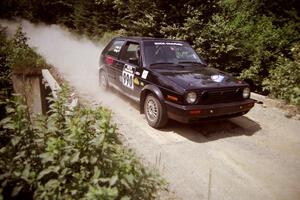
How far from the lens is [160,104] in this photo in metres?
5.69

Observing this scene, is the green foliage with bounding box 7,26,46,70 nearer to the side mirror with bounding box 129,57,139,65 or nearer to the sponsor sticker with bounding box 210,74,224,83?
the side mirror with bounding box 129,57,139,65

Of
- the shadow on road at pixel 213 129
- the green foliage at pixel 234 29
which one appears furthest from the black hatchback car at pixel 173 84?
the green foliage at pixel 234 29

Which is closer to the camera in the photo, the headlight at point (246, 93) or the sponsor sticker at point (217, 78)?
the sponsor sticker at point (217, 78)

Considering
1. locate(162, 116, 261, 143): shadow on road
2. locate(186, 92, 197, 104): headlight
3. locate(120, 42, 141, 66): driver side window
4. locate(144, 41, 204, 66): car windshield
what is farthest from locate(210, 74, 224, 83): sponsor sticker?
locate(120, 42, 141, 66): driver side window

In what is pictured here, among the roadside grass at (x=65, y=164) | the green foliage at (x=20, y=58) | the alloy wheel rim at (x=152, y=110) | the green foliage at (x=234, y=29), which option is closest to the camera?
the roadside grass at (x=65, y=164)

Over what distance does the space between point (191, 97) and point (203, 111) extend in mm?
327

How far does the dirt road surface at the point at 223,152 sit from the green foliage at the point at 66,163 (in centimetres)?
136

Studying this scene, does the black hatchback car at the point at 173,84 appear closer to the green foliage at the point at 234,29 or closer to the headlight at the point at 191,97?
the headlight at the point at 191,97

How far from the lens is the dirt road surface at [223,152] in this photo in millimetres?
4164

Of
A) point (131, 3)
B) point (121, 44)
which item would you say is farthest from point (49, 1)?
point (121, 44)

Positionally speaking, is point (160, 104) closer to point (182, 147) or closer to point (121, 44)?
point (182, 147)

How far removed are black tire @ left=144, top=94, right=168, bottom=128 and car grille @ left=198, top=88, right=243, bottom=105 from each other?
787 mm

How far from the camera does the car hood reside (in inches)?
215

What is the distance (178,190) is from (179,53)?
360 centimetres
